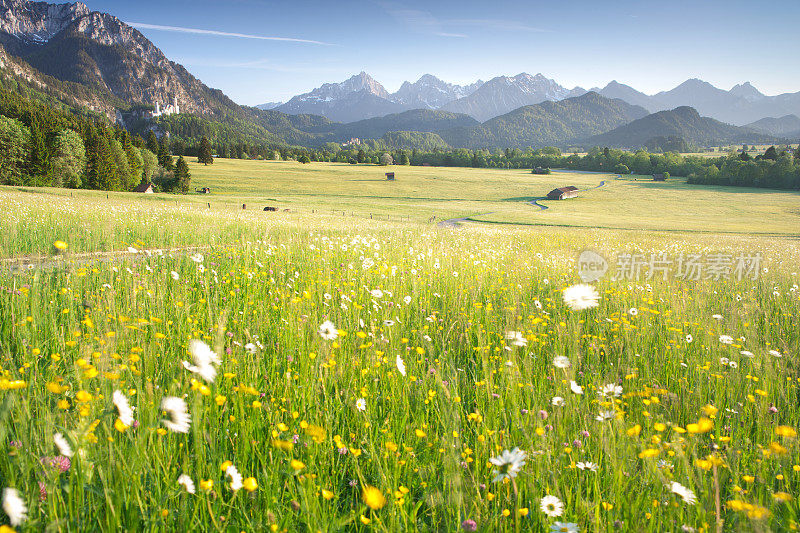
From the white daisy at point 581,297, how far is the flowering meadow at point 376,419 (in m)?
0.11

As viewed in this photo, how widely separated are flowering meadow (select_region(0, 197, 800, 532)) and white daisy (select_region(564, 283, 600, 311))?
0.11 m

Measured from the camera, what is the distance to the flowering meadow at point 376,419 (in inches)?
71.2

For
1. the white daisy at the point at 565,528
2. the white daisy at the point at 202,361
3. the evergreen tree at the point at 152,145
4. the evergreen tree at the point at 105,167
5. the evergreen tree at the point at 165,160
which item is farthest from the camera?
the evergreen tree at the point at 152,145

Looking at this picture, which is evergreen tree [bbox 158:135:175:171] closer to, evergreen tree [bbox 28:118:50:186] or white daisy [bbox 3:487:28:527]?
evergreen tree [bbox 28:118:50:186]

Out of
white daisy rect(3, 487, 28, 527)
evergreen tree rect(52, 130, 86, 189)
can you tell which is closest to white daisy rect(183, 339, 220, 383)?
white daisy rect(3, 487, 28, 527)

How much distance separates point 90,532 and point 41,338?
2.48 metres

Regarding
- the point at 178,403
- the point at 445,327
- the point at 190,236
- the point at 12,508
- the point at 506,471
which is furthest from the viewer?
the point at 190,236

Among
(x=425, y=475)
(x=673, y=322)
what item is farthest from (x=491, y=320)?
(x=425, y=475)

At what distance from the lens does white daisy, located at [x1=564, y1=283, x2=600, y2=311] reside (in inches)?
228

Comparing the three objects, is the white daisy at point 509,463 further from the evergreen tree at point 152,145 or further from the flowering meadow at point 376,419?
→ the evergreen tree at point 152,145

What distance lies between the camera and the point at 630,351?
4.08 m

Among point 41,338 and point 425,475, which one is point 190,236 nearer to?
point 41,338

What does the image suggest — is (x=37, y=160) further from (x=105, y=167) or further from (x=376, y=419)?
(x=376, y=419)

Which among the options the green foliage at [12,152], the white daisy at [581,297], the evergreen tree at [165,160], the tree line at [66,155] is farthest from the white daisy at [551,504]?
the evergreen tree at [165,160]
